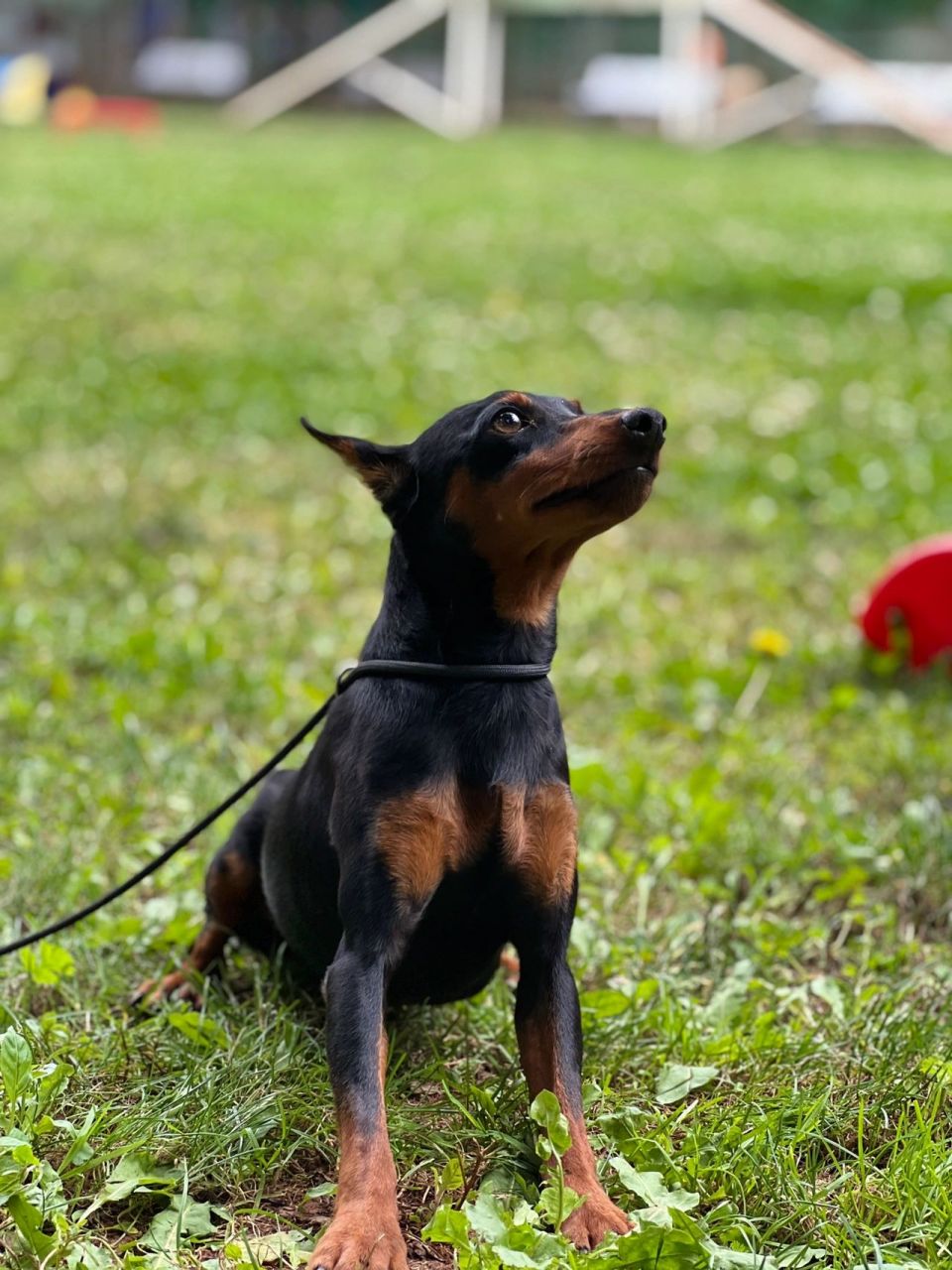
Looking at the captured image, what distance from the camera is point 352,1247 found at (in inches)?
87.0

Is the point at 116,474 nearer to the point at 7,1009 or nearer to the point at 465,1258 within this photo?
the point at 7,1009

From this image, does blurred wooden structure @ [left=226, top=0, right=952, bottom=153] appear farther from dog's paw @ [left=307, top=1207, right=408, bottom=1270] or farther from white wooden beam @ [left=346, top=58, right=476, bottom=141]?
dog's paw @ [left=307, top=1207, right=408, bottom=1270]

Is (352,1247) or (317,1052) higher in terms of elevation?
(352,1247)

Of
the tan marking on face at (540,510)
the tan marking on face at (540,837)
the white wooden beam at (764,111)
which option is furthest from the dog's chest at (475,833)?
the white wooden beam at (764,111)

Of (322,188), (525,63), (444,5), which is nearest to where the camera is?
(322,188)

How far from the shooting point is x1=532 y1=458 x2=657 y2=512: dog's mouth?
247 cm

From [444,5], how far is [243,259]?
2344cm

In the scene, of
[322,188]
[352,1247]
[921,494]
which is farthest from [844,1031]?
[322,188]

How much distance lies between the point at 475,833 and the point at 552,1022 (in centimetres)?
33

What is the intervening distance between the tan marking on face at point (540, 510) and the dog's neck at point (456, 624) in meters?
0.02

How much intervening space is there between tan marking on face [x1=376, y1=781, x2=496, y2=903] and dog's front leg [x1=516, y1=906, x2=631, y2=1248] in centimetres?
20

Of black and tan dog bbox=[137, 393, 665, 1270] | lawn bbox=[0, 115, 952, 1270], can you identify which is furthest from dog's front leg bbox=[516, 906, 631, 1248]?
lawn bbox=[0, 115, 952, 1270]

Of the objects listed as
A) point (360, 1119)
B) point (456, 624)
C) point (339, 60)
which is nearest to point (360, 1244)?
point (360, 1119)

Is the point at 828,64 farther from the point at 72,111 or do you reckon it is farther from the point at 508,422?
the point at 508,422
